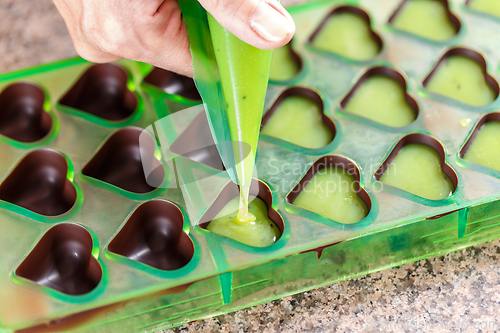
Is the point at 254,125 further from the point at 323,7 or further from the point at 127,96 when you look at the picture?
the point at 323,7

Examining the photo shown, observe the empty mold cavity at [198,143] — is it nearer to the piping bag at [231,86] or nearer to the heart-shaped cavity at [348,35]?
the piping bag at [231,86]

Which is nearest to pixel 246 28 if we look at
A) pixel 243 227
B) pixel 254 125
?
pixel 254 125

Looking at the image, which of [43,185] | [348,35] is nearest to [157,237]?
[43,185]

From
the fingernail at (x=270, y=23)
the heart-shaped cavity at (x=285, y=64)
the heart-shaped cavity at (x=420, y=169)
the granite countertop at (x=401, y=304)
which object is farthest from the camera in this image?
the heart-shaped cavity at (x=285, y=64)

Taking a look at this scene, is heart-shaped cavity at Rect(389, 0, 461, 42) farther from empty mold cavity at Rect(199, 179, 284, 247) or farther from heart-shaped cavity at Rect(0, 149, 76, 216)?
heart-shaped cavity at Rect(0, 149, 76, 216)

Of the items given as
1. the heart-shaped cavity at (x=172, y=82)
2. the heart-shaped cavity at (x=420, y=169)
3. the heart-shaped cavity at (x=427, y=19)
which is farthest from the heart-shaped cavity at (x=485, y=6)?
the heart-shaped cavity at (x=172, y=82)

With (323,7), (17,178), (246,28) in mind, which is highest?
(246,28)
